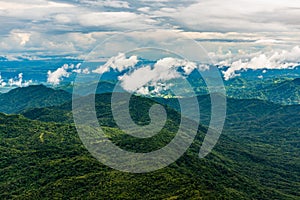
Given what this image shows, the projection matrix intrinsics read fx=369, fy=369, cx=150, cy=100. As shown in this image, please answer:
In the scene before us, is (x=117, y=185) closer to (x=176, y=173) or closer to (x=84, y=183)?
(x=84, y=183)

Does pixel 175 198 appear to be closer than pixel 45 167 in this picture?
Yes

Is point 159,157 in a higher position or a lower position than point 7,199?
higher

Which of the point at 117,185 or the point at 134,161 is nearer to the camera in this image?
the point at 117,185

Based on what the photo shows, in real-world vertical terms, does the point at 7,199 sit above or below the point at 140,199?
below

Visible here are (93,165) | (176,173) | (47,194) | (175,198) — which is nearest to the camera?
(175,198)

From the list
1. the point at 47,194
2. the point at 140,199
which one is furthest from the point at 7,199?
the point at 140,199

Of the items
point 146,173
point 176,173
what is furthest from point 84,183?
point 176,173

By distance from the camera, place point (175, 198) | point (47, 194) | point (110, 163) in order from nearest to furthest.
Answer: point (175, 198)
point (47, 194)
point (110, 163)

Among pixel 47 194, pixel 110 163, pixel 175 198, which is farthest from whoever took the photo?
pixel 110 163

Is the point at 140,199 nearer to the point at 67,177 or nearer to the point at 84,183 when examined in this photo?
the point at 84,183
